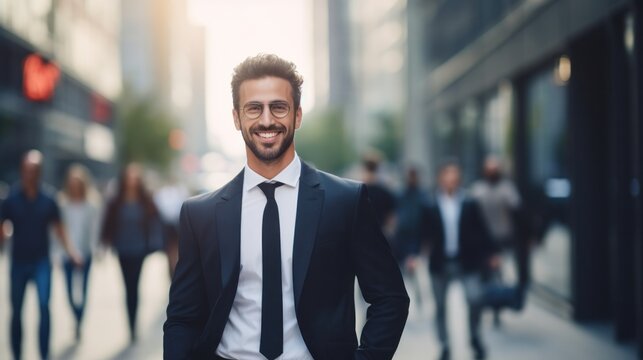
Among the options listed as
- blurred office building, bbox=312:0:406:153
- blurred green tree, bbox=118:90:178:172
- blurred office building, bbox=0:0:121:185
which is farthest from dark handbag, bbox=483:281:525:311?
blurred green tree, bbox=118:90:178:172

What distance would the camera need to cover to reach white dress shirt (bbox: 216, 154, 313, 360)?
2779 mm

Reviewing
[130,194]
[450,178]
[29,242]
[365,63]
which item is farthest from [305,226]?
[365,63]

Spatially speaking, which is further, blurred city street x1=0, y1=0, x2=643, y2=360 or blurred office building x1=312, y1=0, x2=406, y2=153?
blurred office building x1=312, y1=0, x2=406, y2=153

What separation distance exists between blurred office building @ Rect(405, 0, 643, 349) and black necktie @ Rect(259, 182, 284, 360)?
Answer: 6227 millimetres

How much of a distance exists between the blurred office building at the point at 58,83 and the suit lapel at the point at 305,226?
1041 inches

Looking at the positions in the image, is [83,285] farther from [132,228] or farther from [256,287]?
[256,287]

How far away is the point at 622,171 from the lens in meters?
9.29

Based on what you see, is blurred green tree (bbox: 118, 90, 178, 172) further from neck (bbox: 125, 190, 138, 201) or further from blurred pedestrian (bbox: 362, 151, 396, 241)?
neck (bbox: 125, 190, 138, 201)

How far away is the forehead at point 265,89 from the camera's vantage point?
282 centimetres

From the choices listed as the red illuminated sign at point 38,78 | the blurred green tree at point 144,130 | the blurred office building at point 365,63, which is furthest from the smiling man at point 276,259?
the blurred green tree at point 144,130

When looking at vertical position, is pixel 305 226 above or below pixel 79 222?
above

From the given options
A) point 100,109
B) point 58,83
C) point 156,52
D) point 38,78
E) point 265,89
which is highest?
point 156,52

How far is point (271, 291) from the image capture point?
2758 millimetres

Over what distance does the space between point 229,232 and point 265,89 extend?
0.47 m
